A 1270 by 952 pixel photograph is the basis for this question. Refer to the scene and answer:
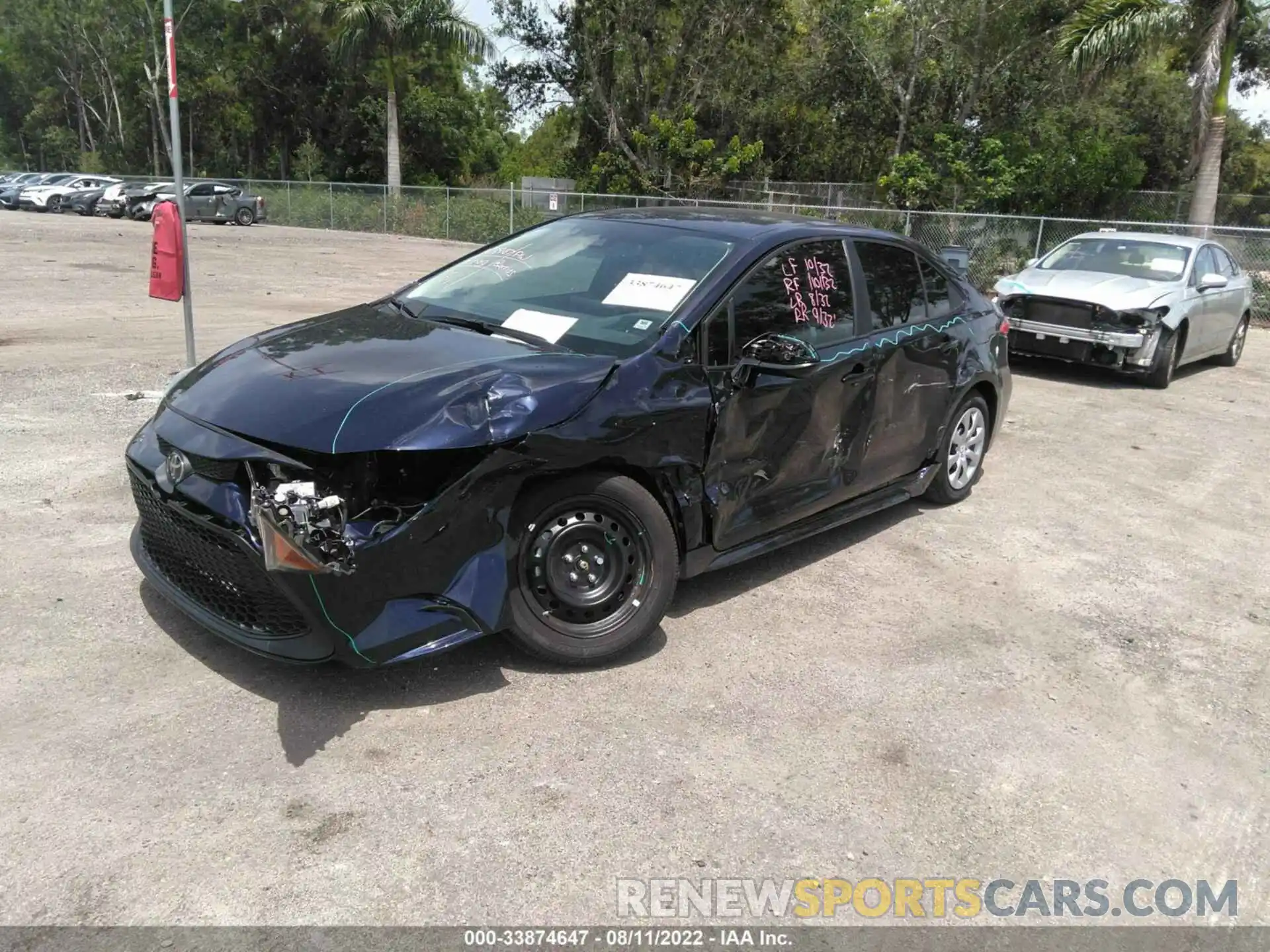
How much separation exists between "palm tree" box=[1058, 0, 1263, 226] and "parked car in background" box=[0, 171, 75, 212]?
39.4 m

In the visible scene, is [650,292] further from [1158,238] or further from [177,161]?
[1158,238]

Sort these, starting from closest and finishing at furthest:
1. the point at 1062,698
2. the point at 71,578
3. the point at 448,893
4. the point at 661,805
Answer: the point at 448,893, the point at 661,805, the point at 1062,698, the point at 71,578

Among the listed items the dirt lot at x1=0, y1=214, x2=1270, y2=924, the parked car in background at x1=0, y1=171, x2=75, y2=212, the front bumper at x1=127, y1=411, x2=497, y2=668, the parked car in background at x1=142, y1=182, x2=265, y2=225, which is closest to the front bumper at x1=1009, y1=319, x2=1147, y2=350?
the dirt lot at x1=0, y1=214, x2=1270, y2=924

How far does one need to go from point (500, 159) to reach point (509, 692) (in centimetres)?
5770

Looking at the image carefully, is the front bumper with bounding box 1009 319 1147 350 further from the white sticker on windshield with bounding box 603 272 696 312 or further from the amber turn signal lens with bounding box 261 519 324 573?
the amber turn signal lens with bounding box 261 519 324 573

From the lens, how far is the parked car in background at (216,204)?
3466 cm

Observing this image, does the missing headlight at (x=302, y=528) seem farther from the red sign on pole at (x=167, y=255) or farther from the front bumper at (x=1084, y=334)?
the front bumper at (x=1084, y=334)

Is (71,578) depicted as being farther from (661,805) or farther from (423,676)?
(661,805)

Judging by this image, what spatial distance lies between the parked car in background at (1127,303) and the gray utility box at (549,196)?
18.9m

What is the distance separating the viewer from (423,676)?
3662 millimetres

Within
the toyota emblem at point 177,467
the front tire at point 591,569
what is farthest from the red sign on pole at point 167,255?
the front tire at point 591,569

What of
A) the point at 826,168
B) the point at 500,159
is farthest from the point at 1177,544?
the point at 500,159

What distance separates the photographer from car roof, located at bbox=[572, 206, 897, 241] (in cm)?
455

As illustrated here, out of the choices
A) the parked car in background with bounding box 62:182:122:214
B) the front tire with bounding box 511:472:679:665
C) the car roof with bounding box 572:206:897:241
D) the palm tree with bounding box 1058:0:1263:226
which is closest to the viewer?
the front tire with bounding box 511:472:679:665
